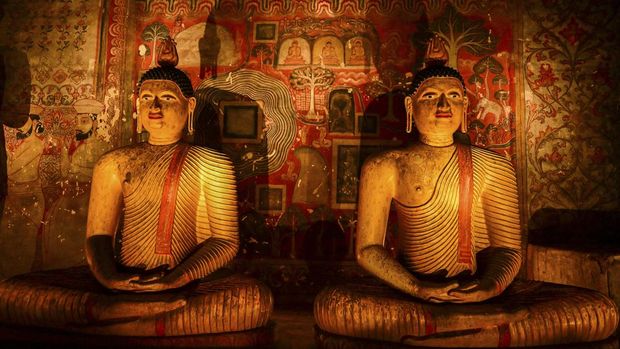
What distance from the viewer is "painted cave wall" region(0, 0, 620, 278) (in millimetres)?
4258

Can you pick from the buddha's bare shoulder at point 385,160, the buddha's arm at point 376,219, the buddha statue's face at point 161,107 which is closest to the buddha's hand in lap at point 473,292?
the buddha's arm at point 376,219

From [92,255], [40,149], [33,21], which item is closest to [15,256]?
[40,149]

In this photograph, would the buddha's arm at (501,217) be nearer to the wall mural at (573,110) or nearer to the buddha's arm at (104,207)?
the wall mural at (573,110)

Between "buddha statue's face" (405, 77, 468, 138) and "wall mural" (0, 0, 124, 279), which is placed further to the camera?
"wall mural" (0, 0, 124, 279)

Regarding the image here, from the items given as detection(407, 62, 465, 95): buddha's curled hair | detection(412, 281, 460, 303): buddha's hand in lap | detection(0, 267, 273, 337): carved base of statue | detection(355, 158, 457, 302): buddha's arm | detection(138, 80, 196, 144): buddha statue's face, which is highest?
detection(407, 62, 465, 95): buddha's curled hair

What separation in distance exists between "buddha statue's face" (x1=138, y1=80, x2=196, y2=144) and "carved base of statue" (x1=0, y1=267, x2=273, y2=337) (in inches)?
42.3

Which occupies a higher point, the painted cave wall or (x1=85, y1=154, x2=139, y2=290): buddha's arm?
the painted cave wall

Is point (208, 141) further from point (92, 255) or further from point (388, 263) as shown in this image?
point (388, 263)

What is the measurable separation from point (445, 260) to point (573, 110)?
84.7 inches

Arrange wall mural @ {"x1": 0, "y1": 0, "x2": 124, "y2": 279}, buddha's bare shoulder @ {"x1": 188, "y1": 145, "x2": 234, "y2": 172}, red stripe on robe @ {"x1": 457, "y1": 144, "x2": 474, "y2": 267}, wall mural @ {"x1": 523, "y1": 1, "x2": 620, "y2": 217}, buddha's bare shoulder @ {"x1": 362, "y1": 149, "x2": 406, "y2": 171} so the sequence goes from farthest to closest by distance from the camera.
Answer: wall mural @ {"x1": 0, "y1": 0, "x2": 124, "y2": 279} → wall mural @ {"x1": 523, "y1": 1, "x2": 620, "y2": 217} → buddha's bare shoulder @ {"x1": 188, "y1": 145, "x2": 234, "y2": 172} → buddha's bare shoulder @ {"x1": 362, "y1": 149, "x2": 406, "y2": 171} → red stripe on robe @ {"x1": 457, "y1": 144, "x2": 474, "y2": 267}

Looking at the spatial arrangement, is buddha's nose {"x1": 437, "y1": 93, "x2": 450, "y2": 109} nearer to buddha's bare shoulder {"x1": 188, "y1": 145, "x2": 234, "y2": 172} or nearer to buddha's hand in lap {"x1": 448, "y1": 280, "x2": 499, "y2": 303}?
buddha's hand in lap {"x1": 448, "y1": 280, "x2": 499, "y2": 303}

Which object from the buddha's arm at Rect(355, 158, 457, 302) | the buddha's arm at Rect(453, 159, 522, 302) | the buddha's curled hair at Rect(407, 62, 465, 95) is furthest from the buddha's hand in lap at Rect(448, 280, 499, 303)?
the buddha's curled hair at Rect(407, 62, 465, 95)

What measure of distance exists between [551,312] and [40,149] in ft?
13.9

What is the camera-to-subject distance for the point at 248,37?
4449 mm
